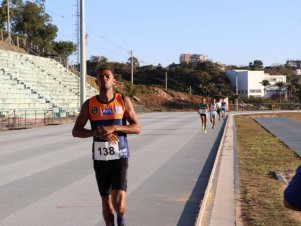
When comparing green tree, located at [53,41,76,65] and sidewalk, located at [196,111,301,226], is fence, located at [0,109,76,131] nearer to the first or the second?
sidewalk, located at [196,111,301,226]

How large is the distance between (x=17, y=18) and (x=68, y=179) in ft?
273

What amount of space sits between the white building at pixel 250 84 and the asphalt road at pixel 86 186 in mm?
118405

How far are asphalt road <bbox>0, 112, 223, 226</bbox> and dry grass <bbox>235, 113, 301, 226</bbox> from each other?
2.55 feet

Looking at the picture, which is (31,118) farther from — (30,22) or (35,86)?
(30,22)

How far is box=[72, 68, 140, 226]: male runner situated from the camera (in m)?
5.97

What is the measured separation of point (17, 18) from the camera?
90312 millimetres

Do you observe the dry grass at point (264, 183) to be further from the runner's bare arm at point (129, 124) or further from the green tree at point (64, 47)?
the green tree at point (64, 47)

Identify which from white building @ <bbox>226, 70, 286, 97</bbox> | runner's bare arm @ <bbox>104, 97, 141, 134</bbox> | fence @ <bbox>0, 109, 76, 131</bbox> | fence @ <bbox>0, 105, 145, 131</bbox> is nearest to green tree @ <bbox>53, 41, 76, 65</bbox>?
white building @ <bbox>226, 70, 286, 97</bbox>

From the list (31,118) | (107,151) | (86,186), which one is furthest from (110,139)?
(31,118)

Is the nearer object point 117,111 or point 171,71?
point 117,111

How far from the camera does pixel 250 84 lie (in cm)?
13850

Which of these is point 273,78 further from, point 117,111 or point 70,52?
point 117,111

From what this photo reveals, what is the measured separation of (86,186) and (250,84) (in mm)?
131050

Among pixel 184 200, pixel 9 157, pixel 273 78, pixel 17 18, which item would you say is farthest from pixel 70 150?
pixel 273 78
